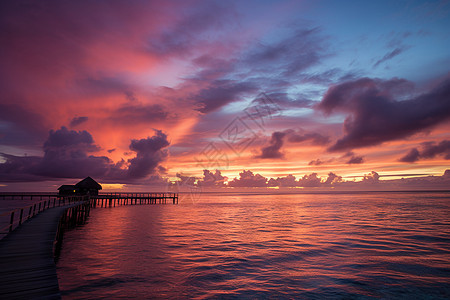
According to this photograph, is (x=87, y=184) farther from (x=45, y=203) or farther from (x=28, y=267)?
(x=28, y=267)

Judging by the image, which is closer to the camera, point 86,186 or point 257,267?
point 257,267

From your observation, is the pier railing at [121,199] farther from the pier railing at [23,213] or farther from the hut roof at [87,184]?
the pier railing at [23,213]

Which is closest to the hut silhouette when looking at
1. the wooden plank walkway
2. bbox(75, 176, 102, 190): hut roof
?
bbox(75, 176, 102, 190): hut roof

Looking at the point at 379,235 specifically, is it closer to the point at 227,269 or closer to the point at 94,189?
the point at 227,269

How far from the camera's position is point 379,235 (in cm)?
2256

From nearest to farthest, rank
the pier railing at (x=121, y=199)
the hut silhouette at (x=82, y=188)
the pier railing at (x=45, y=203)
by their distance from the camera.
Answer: the pier railing at (x=45, y=203), the hut silhouette at (x=82, y=188), the pier railing at (x=121, y=199)

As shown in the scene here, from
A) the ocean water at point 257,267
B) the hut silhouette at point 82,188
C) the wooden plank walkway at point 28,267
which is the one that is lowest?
the ocean water at point 257,267

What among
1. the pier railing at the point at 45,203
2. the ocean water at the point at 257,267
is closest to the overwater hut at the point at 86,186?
the pier railing at the point at 45,203

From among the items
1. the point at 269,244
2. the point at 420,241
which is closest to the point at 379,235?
the point at 420,241

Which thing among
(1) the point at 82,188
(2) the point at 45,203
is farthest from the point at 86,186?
(2) the point at 45,203

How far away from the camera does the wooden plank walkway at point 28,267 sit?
246 inches

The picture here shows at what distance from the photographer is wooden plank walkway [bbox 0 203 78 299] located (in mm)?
6242

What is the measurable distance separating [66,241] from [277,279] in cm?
1802

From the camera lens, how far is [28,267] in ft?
26.3
